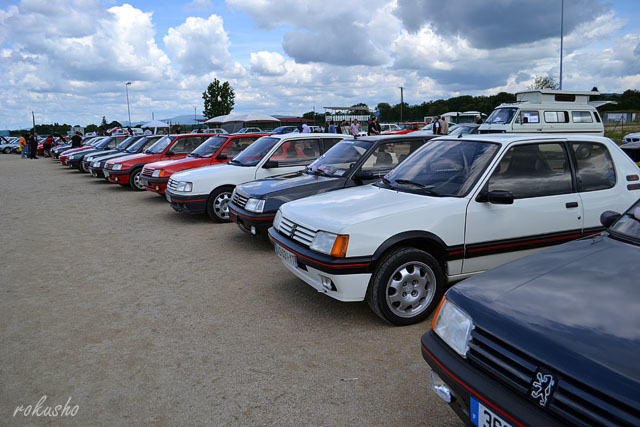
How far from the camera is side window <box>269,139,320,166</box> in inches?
335

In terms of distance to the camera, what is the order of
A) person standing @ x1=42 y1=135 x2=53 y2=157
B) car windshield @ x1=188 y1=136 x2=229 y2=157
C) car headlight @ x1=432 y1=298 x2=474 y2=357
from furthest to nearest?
person standing @ x1=42 y1=135 x2=53 y2=157 < car windshield @ x1=188 y1=136 x2=229 y2=157 < car headlight @ x1=432 y1=298 x2=474 y2=357

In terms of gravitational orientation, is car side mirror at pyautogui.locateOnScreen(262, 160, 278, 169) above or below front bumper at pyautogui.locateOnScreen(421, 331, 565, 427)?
above

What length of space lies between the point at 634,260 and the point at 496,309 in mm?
872

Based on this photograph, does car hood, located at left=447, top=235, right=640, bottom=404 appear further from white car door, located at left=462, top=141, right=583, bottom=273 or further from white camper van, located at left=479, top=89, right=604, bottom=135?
white camper van, located at left=479, top=89, right=604, bottom=135

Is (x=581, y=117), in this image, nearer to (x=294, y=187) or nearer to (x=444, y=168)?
(x=294, y=187)

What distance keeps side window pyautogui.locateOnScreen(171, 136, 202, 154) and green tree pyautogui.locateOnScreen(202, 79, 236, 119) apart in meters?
56.1

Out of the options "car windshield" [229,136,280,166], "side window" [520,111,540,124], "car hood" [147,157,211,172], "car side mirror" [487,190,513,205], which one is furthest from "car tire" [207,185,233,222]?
"side window" [520,111,540,124]

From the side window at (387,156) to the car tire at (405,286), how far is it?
2.58 metres

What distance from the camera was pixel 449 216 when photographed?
4031 mm

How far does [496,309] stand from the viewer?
2145 millimetres

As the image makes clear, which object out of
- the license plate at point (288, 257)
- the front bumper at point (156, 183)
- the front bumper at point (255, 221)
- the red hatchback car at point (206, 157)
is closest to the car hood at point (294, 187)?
the front bumper at point (255, 221)

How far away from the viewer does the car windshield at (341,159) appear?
6430 millimetres

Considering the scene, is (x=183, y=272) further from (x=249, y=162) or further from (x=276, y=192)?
(x=249, y=162)

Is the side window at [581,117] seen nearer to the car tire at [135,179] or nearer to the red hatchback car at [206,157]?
the red hatchback car at [206,157]
